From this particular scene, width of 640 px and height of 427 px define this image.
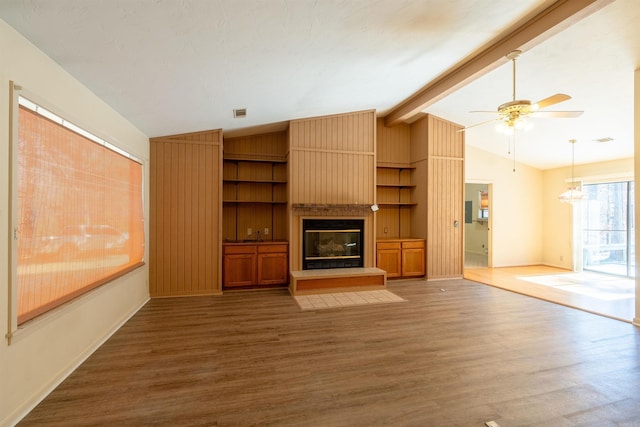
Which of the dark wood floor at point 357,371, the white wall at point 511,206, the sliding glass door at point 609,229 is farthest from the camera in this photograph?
the white wall at point 511,206

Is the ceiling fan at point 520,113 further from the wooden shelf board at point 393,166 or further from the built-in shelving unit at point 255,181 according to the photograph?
the built-in shelving unit at point 255,181

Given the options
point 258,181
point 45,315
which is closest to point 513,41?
point 258,181

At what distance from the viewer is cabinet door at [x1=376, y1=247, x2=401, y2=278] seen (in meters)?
5.95

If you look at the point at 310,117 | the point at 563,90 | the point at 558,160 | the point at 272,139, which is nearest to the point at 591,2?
the point at 563,90

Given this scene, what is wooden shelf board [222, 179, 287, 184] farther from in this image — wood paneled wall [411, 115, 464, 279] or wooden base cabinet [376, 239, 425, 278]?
wood paneled wall [411, 115, 464, 279]

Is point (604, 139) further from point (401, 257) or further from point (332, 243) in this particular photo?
point (332, 243)

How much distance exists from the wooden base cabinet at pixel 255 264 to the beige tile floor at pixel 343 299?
2.43 ft

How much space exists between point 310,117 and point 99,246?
3.90 metres

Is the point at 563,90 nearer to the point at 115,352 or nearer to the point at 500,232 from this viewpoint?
the point at 500,232

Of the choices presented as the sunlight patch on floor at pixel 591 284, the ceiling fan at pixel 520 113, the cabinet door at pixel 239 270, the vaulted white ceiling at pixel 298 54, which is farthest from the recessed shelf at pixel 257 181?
the sunlight patch on floor at pixel 591 284

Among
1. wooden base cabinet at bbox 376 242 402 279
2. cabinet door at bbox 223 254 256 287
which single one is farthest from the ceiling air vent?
cabinet door at bbox 223 254 256 287

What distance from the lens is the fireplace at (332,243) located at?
547 centimetres

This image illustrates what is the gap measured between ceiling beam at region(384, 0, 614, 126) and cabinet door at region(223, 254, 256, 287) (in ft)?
13.7

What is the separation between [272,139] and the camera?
5891 millimetres
